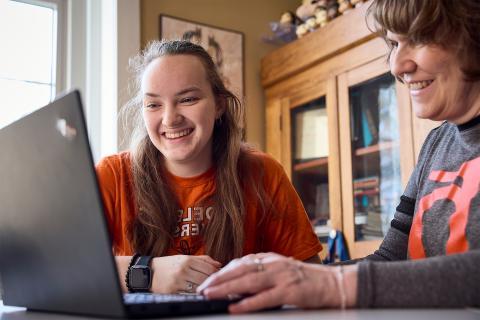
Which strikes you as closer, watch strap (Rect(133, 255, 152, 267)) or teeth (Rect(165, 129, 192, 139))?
watch strap (Rect(133, 255, 152, 267))

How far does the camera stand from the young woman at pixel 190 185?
4.24 ft

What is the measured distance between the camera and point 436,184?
1.04m

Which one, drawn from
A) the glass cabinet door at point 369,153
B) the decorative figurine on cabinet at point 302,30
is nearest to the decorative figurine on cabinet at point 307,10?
the decorative figurine on cabinet at point 302,30

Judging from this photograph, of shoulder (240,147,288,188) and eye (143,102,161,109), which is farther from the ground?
eye (143,102,161,109)

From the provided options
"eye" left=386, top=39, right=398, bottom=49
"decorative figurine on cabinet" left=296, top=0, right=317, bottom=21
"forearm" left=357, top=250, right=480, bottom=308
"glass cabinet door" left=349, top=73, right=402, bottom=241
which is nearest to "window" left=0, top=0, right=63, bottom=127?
"decorative figurine on cabinet" left=296, top=0, right=317, bottom=21

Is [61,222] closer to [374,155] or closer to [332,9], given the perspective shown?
[374,155]

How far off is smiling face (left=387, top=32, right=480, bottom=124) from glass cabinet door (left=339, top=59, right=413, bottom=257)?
45.2 inches

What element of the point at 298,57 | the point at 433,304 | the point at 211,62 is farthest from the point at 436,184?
the point at 298,57

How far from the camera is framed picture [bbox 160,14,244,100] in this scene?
260cm

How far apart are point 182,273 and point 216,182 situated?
374 millimetres

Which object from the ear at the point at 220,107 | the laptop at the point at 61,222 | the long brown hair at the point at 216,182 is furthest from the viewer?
the ear at the point at 220,107

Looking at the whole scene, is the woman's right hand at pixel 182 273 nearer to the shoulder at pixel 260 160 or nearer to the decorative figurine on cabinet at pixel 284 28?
the shoulder at pixel 260 160

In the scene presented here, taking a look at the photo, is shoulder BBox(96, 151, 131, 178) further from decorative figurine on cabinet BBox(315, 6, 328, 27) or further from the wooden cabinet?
decorative figurine on cabinet BBox(315, 6, 328, 27)

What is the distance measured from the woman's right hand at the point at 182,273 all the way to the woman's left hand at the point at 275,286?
0.39 metres
